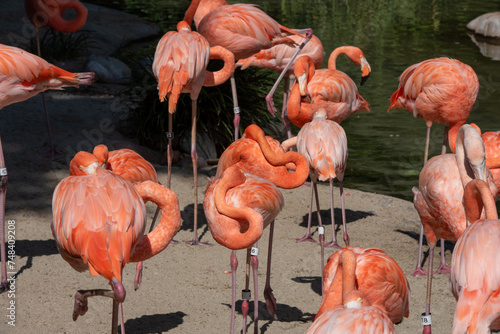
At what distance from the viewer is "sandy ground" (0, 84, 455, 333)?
4.29 meters

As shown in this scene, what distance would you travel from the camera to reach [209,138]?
295 inches

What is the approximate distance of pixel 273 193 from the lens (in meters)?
4.02

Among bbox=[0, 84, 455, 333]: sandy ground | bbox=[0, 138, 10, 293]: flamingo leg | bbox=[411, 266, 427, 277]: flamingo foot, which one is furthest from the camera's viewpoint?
bbox=[411, 266, 427, 277]: flamingo foot

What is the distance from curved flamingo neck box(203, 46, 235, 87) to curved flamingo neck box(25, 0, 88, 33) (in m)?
2.30

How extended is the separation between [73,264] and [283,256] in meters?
1.99

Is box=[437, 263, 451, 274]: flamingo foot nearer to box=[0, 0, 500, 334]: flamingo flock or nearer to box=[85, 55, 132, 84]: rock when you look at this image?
box=[0, 0, 500, 334]: flamingo flock

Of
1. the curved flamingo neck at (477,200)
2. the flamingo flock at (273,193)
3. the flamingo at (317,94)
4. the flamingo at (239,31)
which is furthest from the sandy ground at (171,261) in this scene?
the flamingo at (239,31)

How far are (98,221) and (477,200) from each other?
6.42 feet

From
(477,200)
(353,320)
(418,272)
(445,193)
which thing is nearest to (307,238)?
(418,272)

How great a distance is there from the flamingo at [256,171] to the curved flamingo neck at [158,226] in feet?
0.71

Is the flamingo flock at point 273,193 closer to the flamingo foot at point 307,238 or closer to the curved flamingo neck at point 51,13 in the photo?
the flamingo foot at point 307,238

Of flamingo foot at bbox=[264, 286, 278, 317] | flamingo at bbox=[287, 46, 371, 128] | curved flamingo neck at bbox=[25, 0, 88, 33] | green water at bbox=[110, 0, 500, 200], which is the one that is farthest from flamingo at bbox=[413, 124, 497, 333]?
curved flamingo neck at bbox=[25, 0, 88, 33]

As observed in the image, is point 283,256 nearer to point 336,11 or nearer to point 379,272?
point 379,272

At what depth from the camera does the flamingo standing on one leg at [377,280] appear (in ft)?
11.7
